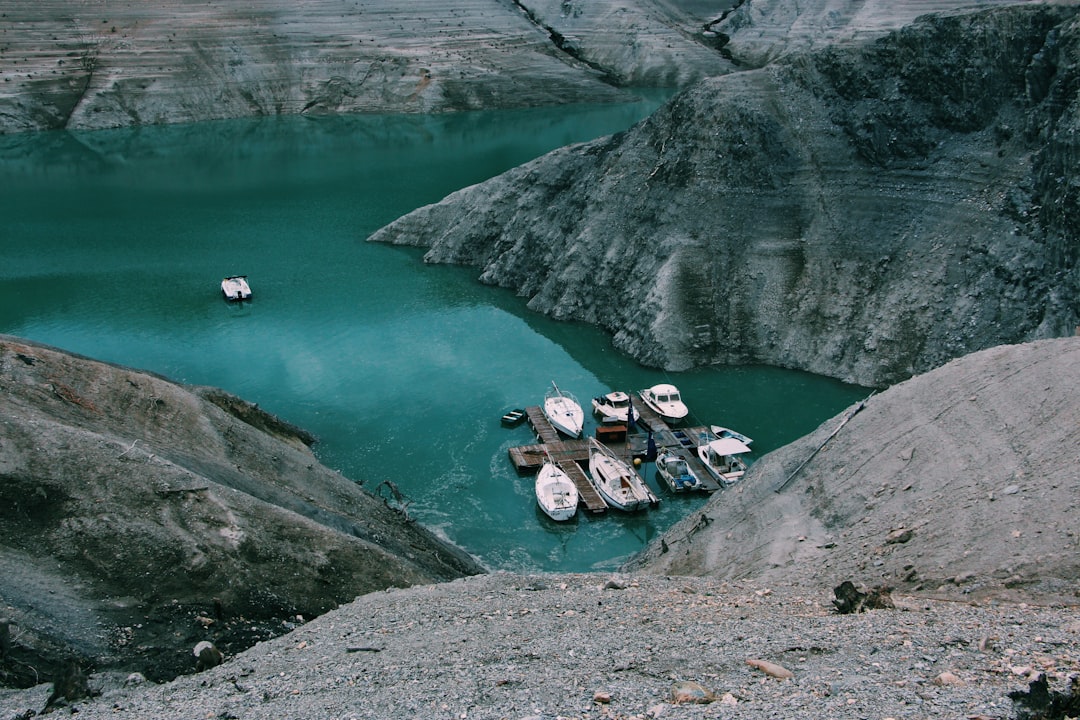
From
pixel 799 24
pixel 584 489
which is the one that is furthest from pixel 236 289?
pixel 799 24

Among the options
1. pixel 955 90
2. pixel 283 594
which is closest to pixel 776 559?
pixel 283 594

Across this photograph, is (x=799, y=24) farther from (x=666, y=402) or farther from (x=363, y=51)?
(x=666, y=402)

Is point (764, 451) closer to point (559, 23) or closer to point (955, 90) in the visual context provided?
point (955, 90)

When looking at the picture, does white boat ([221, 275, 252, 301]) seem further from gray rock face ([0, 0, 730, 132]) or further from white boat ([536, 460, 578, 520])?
gray rock face ([0, 0, 730, 132])

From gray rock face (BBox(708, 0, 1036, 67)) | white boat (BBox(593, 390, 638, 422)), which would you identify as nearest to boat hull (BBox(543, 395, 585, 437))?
white boat (BBox(593, 390, 638, 422))

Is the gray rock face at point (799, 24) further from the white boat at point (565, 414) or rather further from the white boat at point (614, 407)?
the white boat at point (565, 414)

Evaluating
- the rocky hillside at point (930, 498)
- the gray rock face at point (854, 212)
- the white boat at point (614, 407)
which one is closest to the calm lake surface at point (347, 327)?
the white boat at point (614, 407)

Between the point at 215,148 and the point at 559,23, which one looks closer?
the point at 215,148

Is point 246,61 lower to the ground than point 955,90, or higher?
lower
